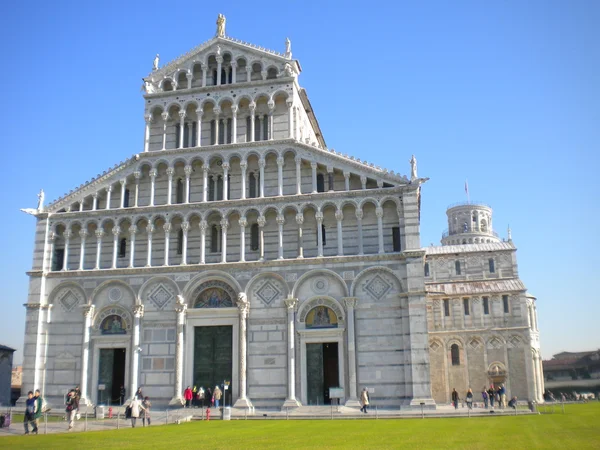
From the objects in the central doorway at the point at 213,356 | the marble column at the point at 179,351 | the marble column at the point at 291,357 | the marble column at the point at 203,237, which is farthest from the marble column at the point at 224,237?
the marble column at the point at 291,357

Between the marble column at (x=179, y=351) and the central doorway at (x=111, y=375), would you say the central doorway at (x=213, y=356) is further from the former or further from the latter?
the central doorway at (x=111, y=375)

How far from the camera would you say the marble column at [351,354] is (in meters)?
30.6

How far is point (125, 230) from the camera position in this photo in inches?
1407

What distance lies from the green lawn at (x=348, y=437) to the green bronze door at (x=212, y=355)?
935cm

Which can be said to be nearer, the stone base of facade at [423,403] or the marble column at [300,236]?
the stone base of facade at [423,403]

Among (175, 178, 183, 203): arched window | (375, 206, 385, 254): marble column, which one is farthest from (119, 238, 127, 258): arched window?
(375, 206, 385, 254): marble column

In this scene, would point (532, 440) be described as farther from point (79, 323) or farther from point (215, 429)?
point (79, 323)

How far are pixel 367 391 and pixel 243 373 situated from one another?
6.36 metres

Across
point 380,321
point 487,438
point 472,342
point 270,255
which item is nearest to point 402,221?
point 380,321

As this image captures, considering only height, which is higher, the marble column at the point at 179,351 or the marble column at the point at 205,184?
the marble column at the point at 205,184

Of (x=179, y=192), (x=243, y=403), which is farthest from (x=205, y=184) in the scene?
(x=243, y=403)

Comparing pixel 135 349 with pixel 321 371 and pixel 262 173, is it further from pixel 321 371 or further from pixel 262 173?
pixel 262 173

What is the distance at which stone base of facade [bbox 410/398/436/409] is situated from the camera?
29344 mm

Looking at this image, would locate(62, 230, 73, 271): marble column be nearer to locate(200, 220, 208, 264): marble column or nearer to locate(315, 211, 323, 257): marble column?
locate(200, 220, 208, 264): marble column
